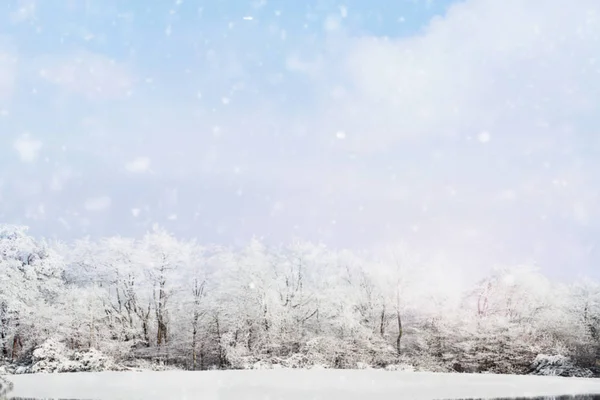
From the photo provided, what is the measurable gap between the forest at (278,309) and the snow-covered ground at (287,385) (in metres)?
6.71

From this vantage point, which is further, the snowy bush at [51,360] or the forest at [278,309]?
the forest at [278,309]

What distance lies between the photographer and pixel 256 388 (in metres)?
16.3

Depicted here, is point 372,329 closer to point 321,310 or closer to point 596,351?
point 321,310

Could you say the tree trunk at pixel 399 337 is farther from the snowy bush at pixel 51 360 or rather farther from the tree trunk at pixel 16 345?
the tree trunk at pixel 16 345

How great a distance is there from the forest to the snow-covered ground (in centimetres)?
671

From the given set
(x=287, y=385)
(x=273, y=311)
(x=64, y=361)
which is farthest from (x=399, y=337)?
(x=64, y=361)

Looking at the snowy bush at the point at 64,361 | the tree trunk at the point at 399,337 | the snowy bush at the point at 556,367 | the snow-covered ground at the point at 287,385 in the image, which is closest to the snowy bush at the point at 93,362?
the snowy bush at the point at 64,361

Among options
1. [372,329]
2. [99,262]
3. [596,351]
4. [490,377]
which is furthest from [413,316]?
[99,262]

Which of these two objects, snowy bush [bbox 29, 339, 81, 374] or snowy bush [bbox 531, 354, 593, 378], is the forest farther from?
snowy bush [bbox 29, 339, 81, 374]

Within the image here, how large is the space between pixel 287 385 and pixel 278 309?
13.0 meters

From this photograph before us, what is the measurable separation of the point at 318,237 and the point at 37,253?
1590cm

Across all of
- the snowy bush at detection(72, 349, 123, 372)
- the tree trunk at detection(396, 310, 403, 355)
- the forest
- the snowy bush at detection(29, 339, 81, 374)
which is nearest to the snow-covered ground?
the snowy bush at detection(29, 339, 81, 374)

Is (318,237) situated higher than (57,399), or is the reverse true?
(318,237)

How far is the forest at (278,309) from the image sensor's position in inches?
1100
